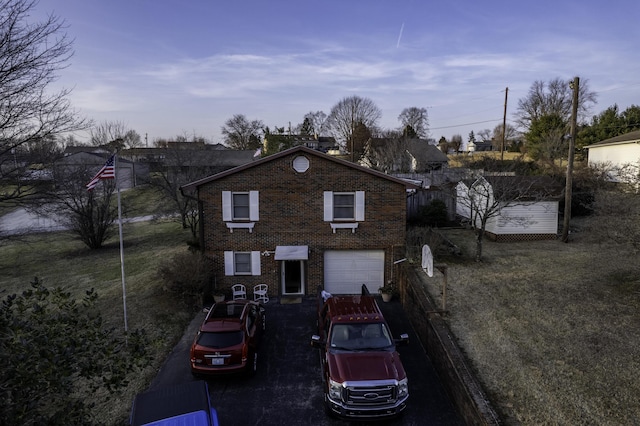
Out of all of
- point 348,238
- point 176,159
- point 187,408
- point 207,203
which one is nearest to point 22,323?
point 187,408

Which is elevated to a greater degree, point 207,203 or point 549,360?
point 207,203

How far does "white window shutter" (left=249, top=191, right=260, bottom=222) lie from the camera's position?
51.5ft

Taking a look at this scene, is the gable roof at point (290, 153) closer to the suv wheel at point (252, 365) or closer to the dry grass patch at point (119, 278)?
the dry grass patch at point (119, 278)

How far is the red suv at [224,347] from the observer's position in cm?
993

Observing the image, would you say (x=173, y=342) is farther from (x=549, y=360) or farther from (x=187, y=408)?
(x=549, y=360)

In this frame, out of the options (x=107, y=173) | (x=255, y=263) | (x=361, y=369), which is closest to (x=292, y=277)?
(x=255, y=263)

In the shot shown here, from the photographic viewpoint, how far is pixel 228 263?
16.2 m

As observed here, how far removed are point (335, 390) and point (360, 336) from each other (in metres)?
1.66

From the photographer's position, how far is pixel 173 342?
12.3 m

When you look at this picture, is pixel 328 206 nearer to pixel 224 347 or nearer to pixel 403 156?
pixel 224 347

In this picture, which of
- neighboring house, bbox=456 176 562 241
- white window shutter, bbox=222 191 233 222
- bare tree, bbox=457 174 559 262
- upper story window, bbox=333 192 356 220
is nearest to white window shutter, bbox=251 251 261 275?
white window shutter, bbox=222 191 233 222

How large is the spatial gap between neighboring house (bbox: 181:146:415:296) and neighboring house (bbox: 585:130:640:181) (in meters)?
22.4

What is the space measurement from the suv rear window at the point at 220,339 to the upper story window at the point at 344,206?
6830 millimetres

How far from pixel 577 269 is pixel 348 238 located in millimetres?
9568
